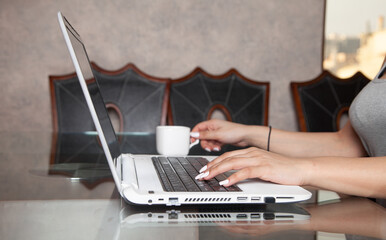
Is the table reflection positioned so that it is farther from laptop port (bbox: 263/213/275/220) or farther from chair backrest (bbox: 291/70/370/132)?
chair backrest (bbox: 291/70/370/132)

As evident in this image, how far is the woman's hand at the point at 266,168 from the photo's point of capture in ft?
2.14

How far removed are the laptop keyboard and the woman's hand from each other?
3cm

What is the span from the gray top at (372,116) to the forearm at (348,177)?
31 centimetres

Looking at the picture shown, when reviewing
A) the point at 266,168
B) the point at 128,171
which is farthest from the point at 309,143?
the point at 128,171

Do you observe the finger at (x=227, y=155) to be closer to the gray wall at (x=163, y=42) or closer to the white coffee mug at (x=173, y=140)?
the white coffee mug at (x=173, y=140)

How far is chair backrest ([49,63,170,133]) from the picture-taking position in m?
2.02

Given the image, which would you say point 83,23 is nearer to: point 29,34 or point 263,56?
point 29,34

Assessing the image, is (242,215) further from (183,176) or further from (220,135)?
(220,135)

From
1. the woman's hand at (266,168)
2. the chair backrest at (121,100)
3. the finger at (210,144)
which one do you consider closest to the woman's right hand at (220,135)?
the finger at (210,144)

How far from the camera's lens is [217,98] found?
7.36ft

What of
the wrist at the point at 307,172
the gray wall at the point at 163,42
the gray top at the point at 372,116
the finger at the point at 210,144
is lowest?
the finger at the point at 210,144

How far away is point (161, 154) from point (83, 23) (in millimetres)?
1611

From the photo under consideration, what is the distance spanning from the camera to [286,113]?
262 cm

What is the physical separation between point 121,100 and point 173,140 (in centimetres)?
114
